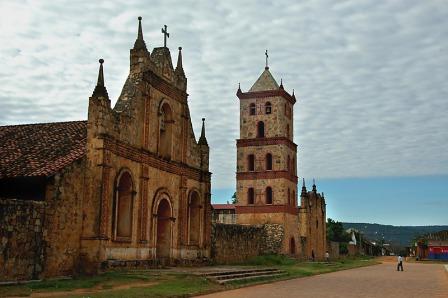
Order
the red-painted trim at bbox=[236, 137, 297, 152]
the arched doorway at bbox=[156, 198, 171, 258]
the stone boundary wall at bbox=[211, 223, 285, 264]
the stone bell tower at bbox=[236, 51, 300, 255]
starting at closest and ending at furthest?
the arched doorway at bbox=[156, 198, 171, 258] → the stone boundary wall at bbox=[211, 223, 285, 264] → the stone bell tower at bbox=[236, 51, 300, 255] → the red-painted trim at bbox=[236, 137, 297, 152]

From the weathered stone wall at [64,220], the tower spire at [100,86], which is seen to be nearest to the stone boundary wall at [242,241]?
the weathered stone wall at [64,220]

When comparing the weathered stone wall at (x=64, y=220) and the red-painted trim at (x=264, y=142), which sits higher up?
the red-painted trim at (x=264, y=142)

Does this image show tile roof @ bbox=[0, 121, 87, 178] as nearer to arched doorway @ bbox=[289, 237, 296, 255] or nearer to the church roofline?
the church roofline

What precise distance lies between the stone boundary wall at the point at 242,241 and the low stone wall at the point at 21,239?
14908 mm

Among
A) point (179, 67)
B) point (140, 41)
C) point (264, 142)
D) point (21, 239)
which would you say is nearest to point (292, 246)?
point (264, 142)

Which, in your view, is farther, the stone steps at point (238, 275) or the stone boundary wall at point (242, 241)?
the stone boundary wall at point (242, 241)

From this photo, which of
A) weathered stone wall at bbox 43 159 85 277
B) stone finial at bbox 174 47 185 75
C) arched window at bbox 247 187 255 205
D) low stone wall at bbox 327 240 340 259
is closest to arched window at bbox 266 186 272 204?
arched window at bbox 247 187 255 205

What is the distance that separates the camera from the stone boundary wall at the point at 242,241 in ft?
112

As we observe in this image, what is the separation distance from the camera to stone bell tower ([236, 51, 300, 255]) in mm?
49250

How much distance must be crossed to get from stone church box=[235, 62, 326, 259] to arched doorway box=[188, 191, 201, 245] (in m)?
18.6

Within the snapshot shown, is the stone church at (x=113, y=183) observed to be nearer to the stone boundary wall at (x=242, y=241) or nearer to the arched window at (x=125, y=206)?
the arched window at (x=125, y=206)

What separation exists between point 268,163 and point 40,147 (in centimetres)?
3005

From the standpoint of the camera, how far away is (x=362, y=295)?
18.0m

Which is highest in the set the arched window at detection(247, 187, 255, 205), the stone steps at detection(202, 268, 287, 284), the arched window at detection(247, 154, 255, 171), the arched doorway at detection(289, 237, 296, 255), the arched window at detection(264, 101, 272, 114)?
the arched window at detection(264, 101, 272, 114)
